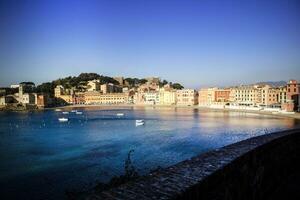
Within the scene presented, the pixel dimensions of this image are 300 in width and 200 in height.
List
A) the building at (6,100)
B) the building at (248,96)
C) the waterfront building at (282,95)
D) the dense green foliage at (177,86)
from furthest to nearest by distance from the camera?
the dense green foliage at (177,86)
the building at (6,100)
the building at (248,96)
the waterfront building at (282,95)

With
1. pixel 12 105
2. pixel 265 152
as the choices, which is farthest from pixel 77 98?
pixel 265 152

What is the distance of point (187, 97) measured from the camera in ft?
340

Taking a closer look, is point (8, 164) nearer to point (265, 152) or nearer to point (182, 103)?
point (265, 152)

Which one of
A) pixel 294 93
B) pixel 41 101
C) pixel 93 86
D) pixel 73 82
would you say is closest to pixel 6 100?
pixel 41 101

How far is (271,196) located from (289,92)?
64181 mm

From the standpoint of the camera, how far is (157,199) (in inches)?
138

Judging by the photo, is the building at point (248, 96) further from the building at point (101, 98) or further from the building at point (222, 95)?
the building at point (101, 98)

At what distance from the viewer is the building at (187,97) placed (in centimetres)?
10281

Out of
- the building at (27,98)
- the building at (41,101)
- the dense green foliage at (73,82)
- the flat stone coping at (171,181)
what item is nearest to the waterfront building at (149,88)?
the dense green foliage at (73,82)

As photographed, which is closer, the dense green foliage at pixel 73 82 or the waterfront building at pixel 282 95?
the waterfront building at pixel 282 95

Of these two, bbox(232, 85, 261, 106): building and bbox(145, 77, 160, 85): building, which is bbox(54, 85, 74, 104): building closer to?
bbox(145, 77, 160, 85): building

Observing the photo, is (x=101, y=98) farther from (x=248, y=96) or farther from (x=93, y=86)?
(x=248, y=96)

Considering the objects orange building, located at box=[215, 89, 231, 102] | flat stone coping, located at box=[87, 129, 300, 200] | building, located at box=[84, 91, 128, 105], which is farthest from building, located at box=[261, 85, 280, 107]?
flat stone coping, located at box=[87, 129, 300, 200]

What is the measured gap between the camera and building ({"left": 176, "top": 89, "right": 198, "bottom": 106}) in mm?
→ 102812
